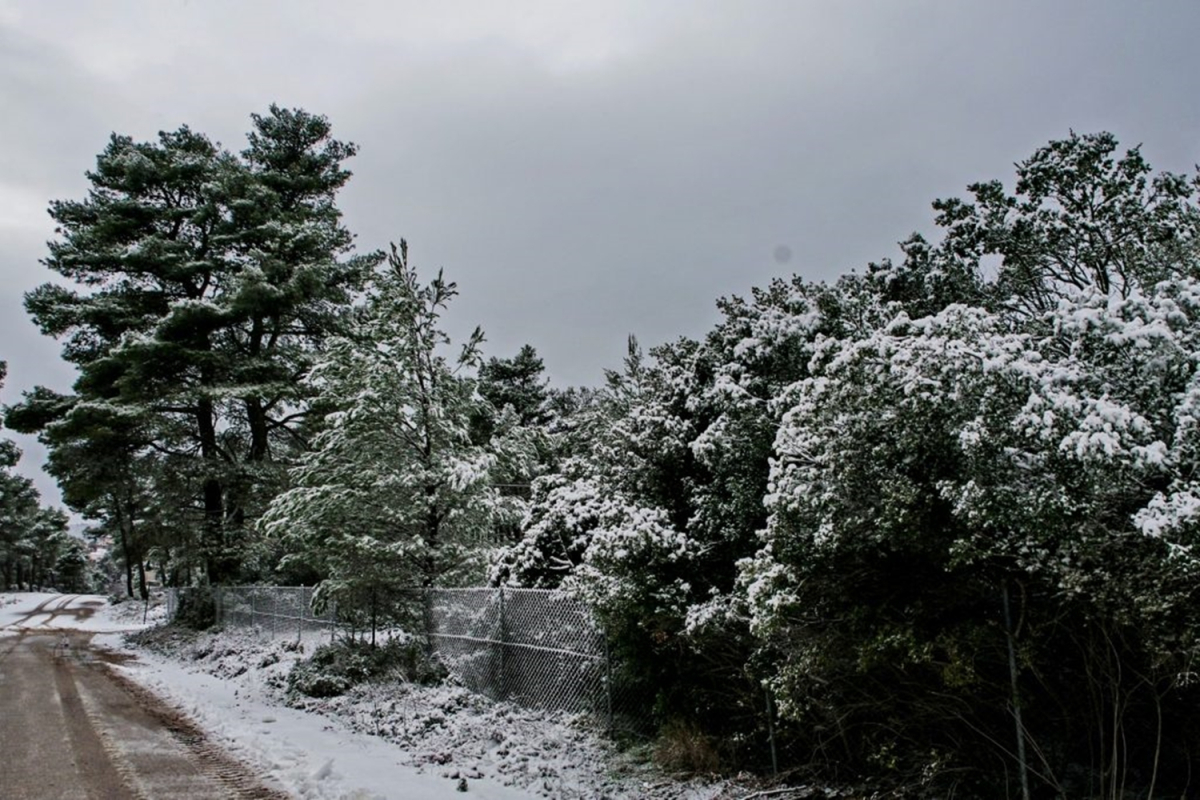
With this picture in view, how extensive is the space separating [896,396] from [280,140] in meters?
24.4

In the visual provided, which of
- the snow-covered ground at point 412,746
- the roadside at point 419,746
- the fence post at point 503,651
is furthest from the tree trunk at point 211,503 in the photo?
the fence post at point 503,651

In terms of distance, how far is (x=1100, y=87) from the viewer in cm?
834

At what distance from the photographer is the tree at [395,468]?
37.3 feet

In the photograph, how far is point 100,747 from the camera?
7.55 m

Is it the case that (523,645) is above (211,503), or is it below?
below

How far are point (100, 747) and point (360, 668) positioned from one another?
3.66m

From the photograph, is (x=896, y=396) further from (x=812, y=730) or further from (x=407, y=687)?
(x=407, y=687)

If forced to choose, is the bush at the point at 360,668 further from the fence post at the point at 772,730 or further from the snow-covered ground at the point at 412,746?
the fence post at the point at 772,730

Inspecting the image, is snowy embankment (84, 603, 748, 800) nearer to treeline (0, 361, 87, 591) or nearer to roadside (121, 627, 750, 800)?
roadside (121, 627, 750, 800)

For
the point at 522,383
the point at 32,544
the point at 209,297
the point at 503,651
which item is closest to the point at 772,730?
the point at 503,651

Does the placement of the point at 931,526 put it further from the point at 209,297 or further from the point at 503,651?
the point at 209,297

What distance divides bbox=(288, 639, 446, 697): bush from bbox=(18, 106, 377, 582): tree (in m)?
10.4

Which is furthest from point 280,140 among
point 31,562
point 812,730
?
point 31,562

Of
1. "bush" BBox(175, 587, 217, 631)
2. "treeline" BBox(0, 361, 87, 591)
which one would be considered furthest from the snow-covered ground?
"treeline" BBox(0, 361, 87, 591)
